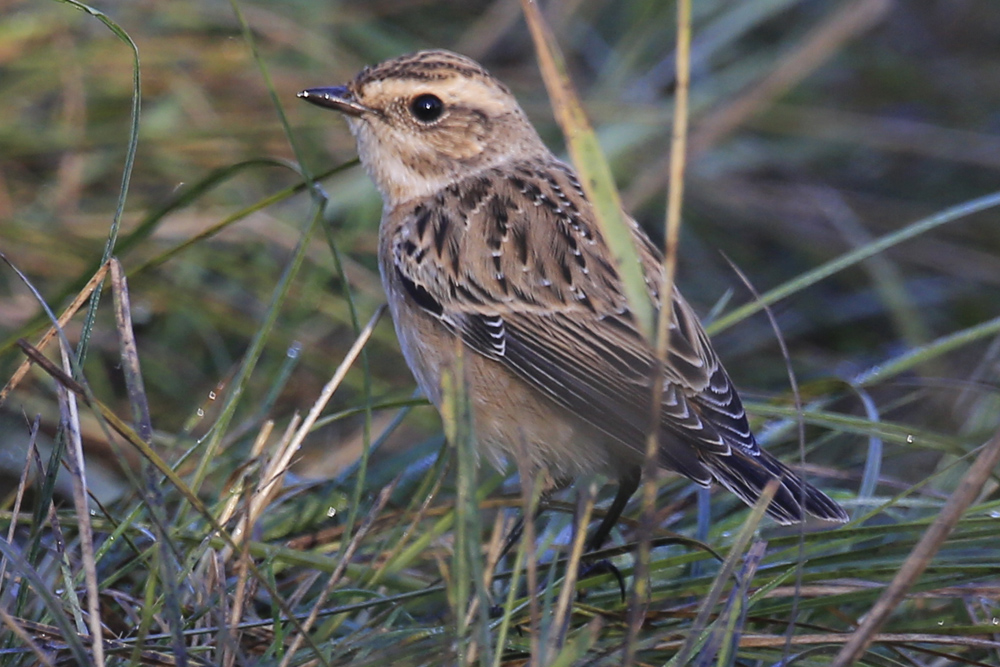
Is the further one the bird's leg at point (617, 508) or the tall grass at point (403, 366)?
the bird's leg at point (617, 508)

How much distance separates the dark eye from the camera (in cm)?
497

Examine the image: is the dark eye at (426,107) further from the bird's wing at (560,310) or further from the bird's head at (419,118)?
the bird's wing at (560,310)

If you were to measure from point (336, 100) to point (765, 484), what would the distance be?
2.37m

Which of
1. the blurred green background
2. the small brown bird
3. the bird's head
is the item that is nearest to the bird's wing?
the small brown bird

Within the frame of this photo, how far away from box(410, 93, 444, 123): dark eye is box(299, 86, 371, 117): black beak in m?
0.21

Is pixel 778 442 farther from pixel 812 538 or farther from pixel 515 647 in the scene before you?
pixel 515 647

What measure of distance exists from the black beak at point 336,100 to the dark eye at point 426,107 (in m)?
0.21

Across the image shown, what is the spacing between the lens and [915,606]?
3744 millimetres

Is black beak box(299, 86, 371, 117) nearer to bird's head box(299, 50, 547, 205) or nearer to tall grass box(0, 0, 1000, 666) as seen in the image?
bird's head box(299, 50, 547, 205)

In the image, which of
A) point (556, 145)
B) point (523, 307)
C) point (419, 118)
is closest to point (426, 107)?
point (419, 118)

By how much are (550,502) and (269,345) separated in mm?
2173

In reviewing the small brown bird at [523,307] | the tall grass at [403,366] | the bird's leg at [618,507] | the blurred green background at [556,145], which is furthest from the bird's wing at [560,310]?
the blurred green background at [556,145]

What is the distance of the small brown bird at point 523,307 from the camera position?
3.90 meters

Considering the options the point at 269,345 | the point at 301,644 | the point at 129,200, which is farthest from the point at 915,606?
the point at 129,200
